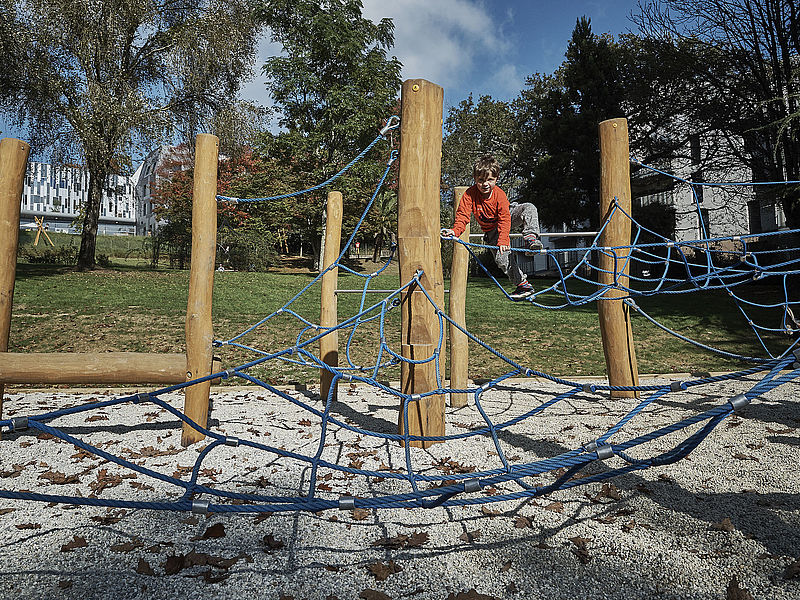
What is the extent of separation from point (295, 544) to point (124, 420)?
3.17m

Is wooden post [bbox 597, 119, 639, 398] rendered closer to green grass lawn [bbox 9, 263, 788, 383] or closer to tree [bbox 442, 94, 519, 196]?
green grass lawn [bbox 9, 263, 788, 383]

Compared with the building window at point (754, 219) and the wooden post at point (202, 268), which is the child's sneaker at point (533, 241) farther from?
the building window at point (754, 219)

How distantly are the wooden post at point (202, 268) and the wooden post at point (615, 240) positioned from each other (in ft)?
11.7

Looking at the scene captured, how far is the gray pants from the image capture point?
544cm

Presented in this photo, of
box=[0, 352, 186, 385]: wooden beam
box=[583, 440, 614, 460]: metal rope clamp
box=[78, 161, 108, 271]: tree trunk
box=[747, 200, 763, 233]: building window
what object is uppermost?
box=[747, 200, 763, 233]: building window

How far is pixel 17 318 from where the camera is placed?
952cm

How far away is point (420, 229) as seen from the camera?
381 centimetres

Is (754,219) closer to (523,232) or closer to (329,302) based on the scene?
(523,232)

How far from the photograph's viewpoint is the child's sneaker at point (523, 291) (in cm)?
503

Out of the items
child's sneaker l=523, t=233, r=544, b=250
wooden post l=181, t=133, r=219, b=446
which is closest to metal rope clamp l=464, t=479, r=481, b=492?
wooden post l=181, t=133, r=219, b=446

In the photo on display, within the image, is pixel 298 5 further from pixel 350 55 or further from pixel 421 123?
pixel 421 123

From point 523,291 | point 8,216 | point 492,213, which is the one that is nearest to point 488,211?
point 492,213

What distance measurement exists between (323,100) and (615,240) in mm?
20032

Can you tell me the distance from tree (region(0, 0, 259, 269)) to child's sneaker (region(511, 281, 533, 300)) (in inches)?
469
